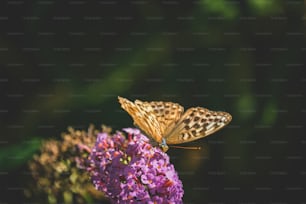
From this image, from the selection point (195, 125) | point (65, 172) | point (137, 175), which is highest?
point (195, 125)

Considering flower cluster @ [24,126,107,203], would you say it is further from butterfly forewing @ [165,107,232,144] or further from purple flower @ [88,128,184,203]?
butterfly forewing @ [165,107,232,144]

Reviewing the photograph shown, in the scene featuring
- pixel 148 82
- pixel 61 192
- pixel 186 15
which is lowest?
pixel 61 192

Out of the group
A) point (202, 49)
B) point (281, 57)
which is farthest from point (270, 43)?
point (202, 49)

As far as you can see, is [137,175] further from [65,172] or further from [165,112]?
[65,172]

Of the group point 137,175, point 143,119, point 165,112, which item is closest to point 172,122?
point 165,112

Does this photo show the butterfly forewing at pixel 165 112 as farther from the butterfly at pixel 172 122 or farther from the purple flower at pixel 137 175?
the purple flower at pixel 137 175

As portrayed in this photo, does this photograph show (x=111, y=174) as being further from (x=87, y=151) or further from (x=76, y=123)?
(x=76, y=123)
